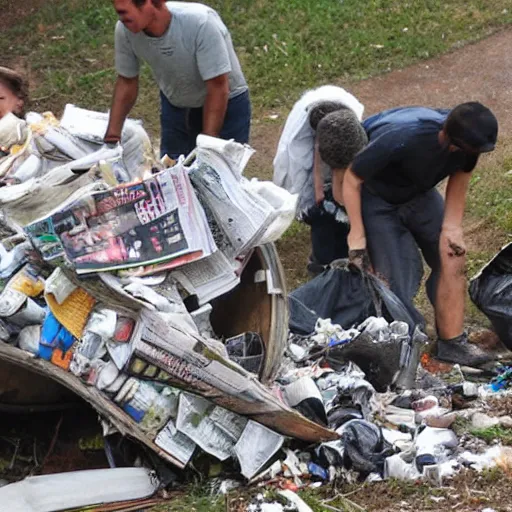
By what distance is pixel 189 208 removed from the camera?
393 cm

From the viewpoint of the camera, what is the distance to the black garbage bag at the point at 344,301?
5.18m

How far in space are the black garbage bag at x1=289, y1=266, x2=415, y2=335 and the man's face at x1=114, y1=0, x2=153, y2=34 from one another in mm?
1459

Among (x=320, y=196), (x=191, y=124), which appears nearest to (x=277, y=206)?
(x=320, y=196)

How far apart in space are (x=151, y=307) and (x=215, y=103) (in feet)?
6.49

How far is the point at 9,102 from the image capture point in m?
5.59

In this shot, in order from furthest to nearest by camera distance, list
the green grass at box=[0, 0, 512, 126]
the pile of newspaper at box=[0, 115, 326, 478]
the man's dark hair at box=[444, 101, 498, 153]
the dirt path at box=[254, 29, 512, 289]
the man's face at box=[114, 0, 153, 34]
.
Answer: the green grass at box=[0, 0, 512, 126] < the dirt path at box=[254, 29, 512, 289] < the man's face at box=[114, 0, 153, 34] < the man's dark hair at box=[444, 101, 498, 153] < the pile of newspaper at box=[0, 115, 326, 478]

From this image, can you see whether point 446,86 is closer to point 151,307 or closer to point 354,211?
point 354,211

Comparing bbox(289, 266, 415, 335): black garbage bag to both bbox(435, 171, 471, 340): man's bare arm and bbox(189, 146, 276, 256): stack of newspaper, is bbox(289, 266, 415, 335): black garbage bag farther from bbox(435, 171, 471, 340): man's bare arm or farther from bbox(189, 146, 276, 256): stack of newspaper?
bbox(189, 146, 276, 256): stack of newspaper

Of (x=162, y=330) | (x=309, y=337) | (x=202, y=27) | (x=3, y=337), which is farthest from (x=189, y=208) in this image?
(x=202, y=27)

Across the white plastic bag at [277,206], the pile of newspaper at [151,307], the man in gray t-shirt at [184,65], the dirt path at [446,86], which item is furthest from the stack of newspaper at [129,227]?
the dirt path at [446,86]

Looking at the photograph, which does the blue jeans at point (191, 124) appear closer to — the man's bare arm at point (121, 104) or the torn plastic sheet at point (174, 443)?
the man's bare arm at point (121, 104)

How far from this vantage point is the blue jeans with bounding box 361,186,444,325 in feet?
17.7

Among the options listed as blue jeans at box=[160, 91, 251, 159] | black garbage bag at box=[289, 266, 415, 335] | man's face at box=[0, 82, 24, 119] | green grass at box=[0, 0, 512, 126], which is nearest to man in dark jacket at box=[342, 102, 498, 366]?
black garbage bag at box=[289, 266, 415, 335]

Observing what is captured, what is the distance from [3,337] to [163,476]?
0.75 m
